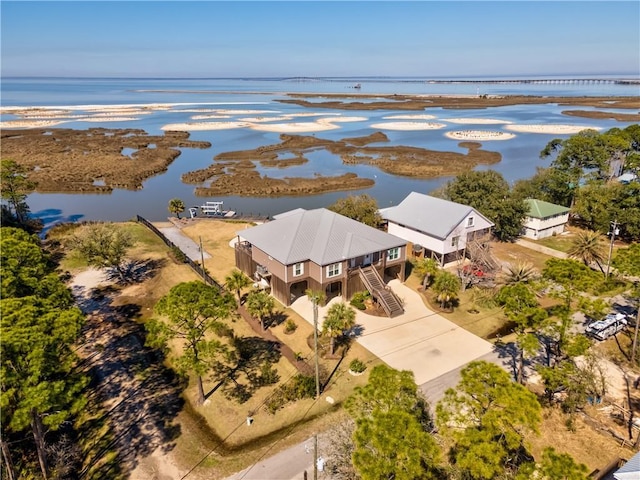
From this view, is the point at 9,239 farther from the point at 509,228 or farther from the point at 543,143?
the point at 543,143

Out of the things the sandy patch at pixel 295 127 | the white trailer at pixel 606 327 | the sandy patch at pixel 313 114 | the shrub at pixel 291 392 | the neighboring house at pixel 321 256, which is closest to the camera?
the shrub at pixel 291 392

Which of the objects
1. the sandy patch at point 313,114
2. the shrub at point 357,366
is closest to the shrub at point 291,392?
the shrub at point 357,366

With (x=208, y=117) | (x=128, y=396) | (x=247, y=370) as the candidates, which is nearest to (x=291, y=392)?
(x=247, y=370)

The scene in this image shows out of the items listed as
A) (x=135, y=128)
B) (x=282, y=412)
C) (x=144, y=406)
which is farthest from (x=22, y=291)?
(x=135, y=128)

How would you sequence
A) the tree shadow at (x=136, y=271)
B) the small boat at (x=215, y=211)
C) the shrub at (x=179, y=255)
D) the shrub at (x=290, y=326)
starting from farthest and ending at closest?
the small boat at (x=215, y=211), the shrub at (x=179, y=255), the tree shadow at (x=136, y=271), the shrub at (x=290, y=326)

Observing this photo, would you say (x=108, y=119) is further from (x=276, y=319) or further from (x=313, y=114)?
(x=276, y=319)

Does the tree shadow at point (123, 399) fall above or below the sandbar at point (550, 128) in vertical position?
below

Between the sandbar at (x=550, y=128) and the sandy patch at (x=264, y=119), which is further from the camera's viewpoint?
the sandy patch at (x=264, y=119)

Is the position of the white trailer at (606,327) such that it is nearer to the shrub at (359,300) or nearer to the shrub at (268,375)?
the shrub at (359,300)
